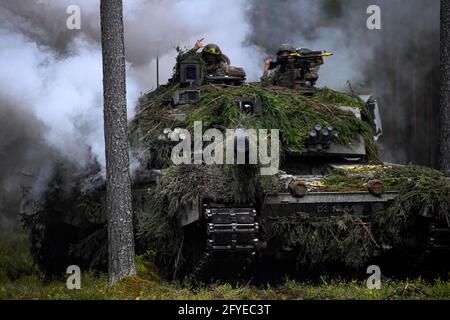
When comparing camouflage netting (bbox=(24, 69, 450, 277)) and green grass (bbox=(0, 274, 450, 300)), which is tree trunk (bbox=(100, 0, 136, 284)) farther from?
camouflage netting (bbox=(24, 69, 450, 277))

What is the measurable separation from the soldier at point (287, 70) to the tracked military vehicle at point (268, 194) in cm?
49

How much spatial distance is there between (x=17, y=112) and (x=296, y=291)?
4.95 m

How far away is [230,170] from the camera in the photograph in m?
9.42

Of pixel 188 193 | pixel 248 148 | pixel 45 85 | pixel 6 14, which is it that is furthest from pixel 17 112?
pixel 248 148

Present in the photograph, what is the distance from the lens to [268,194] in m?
9.63

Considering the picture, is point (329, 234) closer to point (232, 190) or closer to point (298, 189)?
point (298, 189)

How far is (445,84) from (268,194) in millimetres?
6039

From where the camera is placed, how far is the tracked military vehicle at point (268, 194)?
9578 mm

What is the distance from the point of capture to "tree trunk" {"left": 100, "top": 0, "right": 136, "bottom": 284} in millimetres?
9812

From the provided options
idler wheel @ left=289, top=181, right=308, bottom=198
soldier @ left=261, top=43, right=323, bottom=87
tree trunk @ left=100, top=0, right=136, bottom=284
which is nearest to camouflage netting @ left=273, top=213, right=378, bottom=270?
idler wheel @ left=289, top=181, right=308, bottom=198

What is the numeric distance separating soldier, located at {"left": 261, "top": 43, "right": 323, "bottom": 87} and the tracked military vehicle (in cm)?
49

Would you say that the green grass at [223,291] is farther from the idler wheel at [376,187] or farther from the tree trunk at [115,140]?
the idler wheel at [376,187]

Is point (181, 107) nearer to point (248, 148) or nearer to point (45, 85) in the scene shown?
point (45, 85)

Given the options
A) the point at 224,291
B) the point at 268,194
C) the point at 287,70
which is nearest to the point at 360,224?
the point at 268,194
